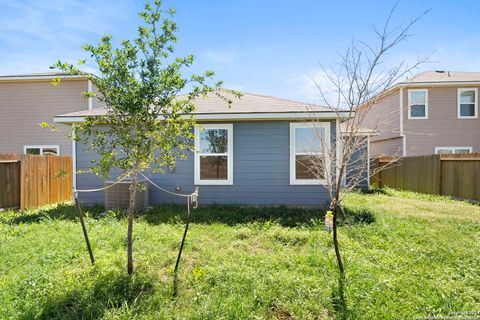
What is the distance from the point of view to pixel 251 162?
8133 millimetres

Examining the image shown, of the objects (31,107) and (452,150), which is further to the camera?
(452,150)

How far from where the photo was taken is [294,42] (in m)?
7.15

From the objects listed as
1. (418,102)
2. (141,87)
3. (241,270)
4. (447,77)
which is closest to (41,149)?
(141,87)

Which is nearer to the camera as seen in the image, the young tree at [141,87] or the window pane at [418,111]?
the young tree at [141,87]

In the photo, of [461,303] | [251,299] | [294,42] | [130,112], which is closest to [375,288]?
[461,303]

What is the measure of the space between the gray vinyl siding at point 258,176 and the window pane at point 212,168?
0.26 meters

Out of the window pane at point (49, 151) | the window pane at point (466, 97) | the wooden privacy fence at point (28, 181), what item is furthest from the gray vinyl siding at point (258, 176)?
the window pane at point (466, 97)

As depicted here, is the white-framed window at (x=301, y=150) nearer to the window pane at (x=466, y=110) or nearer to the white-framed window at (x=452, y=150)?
the white-framed window at (x=452, y=150)

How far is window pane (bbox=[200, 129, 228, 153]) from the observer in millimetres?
8219

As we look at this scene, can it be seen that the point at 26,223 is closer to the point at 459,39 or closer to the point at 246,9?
the point at 246,9

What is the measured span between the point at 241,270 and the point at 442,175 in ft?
34.4

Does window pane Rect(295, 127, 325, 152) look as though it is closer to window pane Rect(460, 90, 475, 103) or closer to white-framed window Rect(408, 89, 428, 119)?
white-framed window Rect(408, 89, 428, 119)

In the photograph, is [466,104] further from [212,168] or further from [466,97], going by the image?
[212,168]

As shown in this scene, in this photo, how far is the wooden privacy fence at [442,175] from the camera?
9695 millimetres
